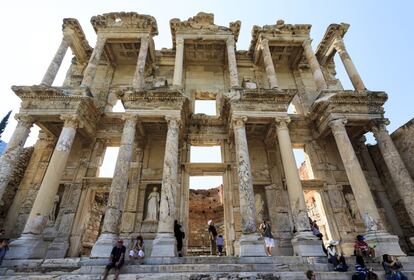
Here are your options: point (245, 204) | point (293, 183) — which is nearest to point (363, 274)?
point (293, 183)

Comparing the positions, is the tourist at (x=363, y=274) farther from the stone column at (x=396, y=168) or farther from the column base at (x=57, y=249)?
the column base at (x=57, y=249)

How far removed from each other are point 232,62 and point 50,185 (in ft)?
35.9

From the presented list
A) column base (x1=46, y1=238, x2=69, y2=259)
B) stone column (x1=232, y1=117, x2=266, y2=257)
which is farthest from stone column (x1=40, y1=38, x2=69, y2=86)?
stone column (x1=232, y1=117, x2=266, y2=257)

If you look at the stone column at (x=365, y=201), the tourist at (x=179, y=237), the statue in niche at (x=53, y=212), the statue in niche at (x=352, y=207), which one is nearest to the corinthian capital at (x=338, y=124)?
the stone column at (x=365, y=201)

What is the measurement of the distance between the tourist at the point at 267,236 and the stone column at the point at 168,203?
13.1ft

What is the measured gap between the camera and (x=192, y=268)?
8.01 meters

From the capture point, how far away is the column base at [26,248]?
29.7 feet

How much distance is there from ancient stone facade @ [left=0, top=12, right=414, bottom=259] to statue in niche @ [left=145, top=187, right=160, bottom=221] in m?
0.07

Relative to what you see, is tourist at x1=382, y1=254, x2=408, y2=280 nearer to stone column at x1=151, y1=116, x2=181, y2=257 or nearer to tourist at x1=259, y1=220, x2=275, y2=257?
tourist at x1=259, y1=220, x2=275, y2=257

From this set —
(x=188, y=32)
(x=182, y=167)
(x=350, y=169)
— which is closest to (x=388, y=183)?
(x=350, y=169)

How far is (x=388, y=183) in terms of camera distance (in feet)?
42.8

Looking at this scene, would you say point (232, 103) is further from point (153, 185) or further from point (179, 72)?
point (153, 185)

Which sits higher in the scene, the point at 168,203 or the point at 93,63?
the point at 93,63

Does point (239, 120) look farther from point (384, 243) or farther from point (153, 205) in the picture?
point (384, 243)
